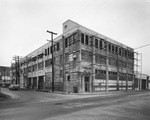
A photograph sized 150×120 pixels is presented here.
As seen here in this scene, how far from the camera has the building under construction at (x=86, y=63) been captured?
1163 inches

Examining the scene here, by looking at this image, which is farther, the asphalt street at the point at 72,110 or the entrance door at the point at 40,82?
the entrance door at the point at 40,82

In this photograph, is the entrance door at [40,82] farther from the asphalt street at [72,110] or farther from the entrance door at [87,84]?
the asphalt street at [72,110]

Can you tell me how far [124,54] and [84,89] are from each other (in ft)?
64.7

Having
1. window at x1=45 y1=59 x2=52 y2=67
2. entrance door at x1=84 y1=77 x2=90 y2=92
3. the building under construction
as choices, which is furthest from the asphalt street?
window at x1=45 y1=59 x2=52 y2=67

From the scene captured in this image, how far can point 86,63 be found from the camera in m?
30.0

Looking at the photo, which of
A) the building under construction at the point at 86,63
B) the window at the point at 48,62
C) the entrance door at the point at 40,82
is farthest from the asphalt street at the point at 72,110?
the entrance door at the point at 40,82

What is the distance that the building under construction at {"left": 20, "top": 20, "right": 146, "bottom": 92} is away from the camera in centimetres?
2953

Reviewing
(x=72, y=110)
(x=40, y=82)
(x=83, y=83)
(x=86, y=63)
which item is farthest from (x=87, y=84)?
(x=72, y=110)

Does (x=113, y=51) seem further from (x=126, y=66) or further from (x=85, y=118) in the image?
(x=85, y=118)

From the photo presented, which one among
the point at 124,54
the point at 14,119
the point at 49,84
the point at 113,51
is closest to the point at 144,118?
the point at 14,119

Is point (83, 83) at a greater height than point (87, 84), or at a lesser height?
greater

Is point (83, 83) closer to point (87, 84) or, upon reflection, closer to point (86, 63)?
point (87, 84)

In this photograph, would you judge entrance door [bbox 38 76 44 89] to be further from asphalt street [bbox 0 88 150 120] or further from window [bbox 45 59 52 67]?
asphalt street [bbox 0 88 150 120]

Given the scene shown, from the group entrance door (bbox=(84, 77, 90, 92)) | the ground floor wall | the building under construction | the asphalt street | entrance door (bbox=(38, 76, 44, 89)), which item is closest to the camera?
the asphalt street
